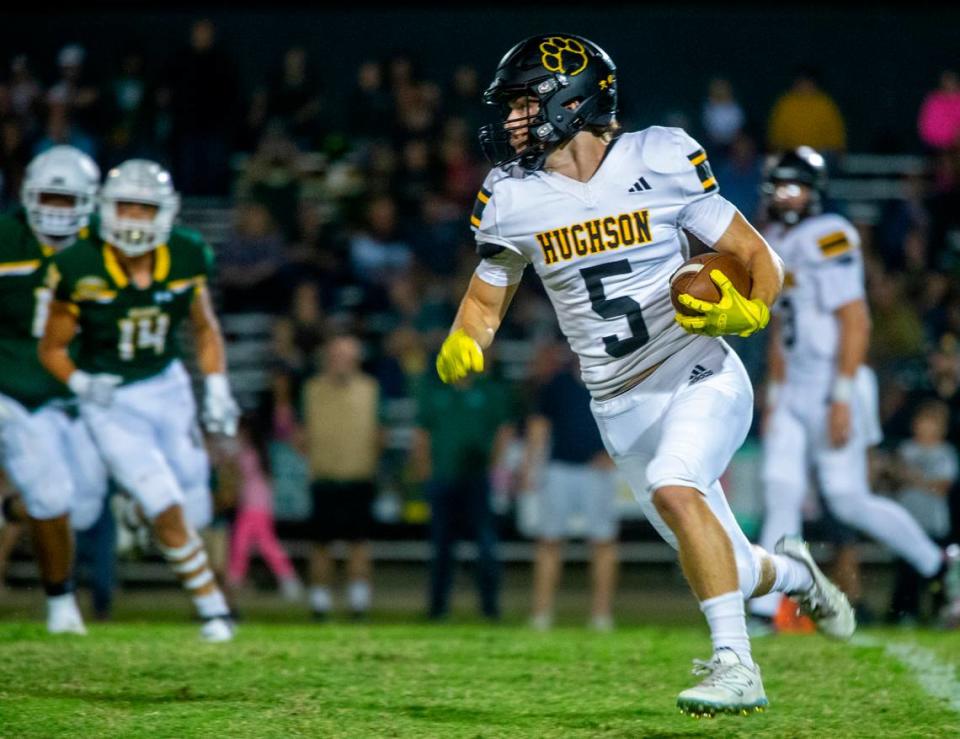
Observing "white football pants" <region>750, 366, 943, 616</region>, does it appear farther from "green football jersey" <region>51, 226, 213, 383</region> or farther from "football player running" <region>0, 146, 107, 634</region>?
"football player running" <region>0, 146, 107, 634</region>

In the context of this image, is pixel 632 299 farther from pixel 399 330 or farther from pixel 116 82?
pixel 116 82

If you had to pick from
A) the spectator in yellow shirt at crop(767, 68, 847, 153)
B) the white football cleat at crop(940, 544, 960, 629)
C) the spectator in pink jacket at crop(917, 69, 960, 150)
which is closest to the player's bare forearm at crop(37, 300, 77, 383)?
the white football cleat at crop(940, 544, 960, 629)

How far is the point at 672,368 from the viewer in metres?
4.58

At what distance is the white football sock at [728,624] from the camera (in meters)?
4.12

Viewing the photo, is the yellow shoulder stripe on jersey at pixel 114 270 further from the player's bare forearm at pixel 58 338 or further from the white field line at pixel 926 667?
the white field line at pixel 926 667

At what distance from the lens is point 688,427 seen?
4355 mm

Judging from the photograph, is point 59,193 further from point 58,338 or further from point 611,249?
point 611,249

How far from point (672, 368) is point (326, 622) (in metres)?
5.42

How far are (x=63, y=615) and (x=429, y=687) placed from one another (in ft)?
7.88

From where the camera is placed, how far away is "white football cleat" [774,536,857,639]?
5.04 m

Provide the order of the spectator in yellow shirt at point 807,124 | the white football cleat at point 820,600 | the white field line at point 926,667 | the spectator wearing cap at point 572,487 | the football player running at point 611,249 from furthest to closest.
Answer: the spectator in yellow shirt at point 807,124, the spectator wearing cap at point 572,487, the white football cleat at point 820,600, the white field line at point 926,667, the football player running at point 611,249

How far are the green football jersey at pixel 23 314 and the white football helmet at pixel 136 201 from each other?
0.55 metres

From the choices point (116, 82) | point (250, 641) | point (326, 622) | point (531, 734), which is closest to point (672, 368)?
point (531, 734)

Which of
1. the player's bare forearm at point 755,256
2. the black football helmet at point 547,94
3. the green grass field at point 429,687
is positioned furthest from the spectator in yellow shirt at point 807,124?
the player's bare forearm at point 755,256
